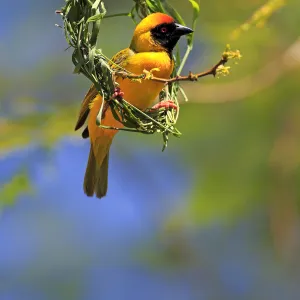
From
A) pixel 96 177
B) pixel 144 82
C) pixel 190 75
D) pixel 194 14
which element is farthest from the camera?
pixel 96 177

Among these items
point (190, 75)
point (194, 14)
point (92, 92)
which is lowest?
point (190, 75)

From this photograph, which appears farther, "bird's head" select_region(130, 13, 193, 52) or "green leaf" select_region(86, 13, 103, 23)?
"bird's head" select_region(130, 13, 193, 52)

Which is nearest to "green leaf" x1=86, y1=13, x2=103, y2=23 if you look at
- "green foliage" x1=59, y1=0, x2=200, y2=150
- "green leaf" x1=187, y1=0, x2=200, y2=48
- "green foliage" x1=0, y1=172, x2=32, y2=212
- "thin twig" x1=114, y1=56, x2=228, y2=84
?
"green foliage" x1=59, y1=0, x2=200, y2=150

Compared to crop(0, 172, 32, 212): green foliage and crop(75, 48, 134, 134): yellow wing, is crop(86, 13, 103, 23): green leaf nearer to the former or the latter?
crop(75, 48, 134, 134): yellow wing

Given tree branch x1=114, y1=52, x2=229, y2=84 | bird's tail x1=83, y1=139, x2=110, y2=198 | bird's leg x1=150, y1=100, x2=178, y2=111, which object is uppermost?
bird's leg x1=150, y1=100, x2=178, y2=111

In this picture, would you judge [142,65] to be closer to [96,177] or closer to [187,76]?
[187,76]

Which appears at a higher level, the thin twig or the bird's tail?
the thin twig

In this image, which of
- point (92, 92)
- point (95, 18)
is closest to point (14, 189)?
point (92, 92)

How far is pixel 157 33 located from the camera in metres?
2.24

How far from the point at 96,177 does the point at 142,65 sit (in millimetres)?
600

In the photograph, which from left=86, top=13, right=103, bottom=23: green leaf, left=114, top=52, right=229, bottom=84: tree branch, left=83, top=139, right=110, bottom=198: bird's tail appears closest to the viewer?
left=114, top=52, right=229, bottom=84: tree branch

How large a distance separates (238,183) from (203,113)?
390 millimetres

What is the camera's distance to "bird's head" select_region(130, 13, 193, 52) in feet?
7.27

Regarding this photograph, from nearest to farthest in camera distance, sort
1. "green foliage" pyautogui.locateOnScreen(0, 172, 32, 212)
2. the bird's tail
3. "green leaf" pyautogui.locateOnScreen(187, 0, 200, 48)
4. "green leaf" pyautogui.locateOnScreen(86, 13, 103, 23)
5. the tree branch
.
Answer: the tree branch → "green leaf" pyautogui.locateOnScreen(86, 13, 103, 23) → "green leaf" pyautogui.locateOnScreen(187, 0, 200, 48) → "green foliage" pyautogui.locateOnScreen(0, 172, 32, 212) → the bird's tail
